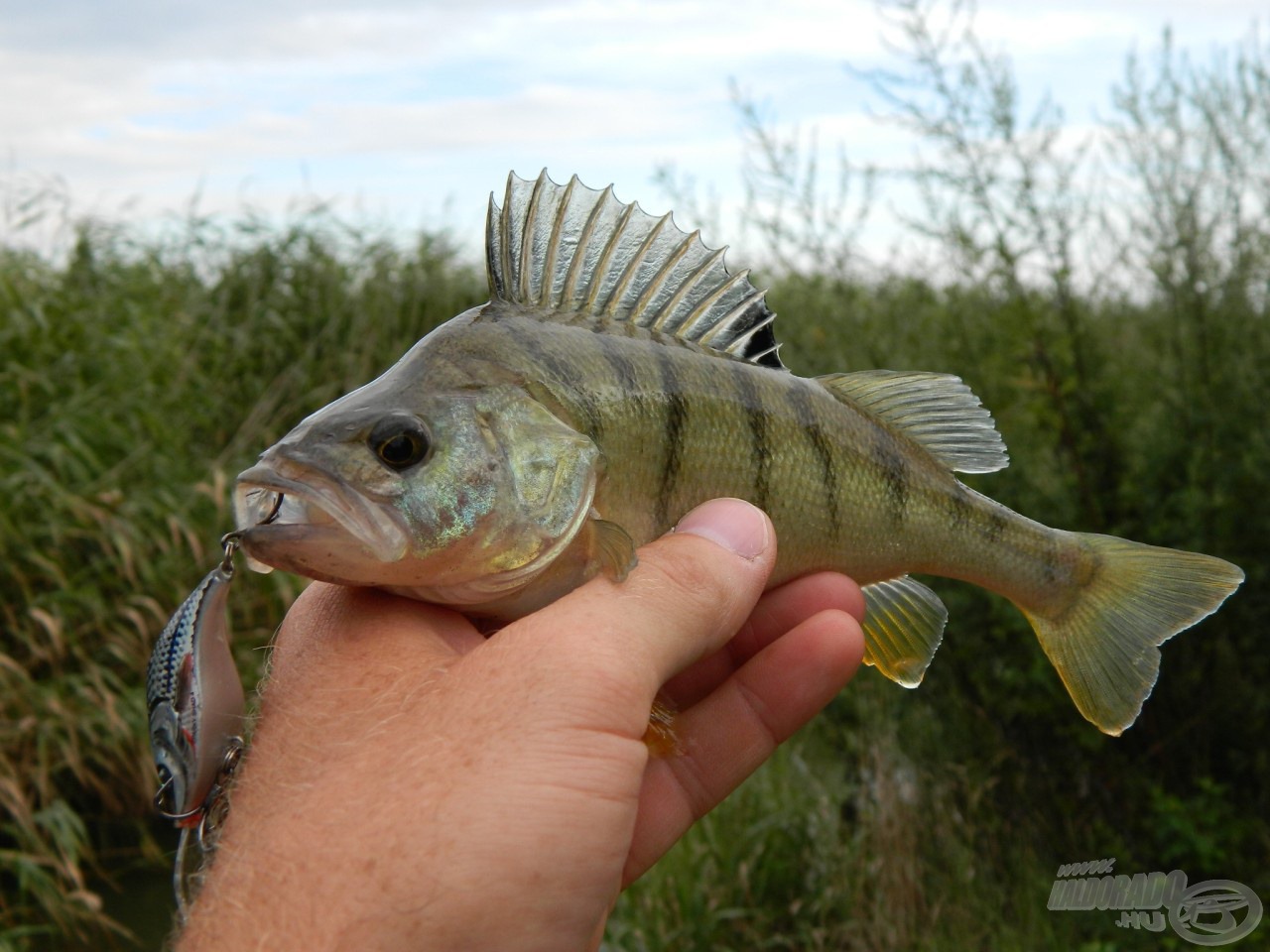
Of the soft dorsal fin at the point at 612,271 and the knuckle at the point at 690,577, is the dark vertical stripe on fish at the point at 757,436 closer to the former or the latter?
the soft dorsal fin at the point at 612,271

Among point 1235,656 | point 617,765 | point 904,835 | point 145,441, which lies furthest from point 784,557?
point 145,441

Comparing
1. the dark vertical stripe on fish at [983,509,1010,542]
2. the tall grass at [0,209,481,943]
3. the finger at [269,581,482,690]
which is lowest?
the tall grass at [0,209,481,943]

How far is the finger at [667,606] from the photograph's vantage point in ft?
5.48

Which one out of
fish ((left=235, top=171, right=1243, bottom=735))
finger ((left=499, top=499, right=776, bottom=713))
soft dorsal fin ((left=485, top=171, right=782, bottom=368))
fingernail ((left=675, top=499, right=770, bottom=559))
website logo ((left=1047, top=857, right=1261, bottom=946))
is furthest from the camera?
website logo ((left=1047, top=857, right=1261, bottom=946))

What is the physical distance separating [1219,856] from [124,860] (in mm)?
4679

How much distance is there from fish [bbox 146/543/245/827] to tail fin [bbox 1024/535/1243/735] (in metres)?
1.70

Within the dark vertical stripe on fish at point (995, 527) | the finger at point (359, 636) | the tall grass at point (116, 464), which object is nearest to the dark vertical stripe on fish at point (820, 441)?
the dark vertical stripe on fish at point (995, 527)

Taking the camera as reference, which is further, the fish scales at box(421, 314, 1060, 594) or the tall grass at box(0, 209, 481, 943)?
the tall grass at box(0, 209, 481, 943)

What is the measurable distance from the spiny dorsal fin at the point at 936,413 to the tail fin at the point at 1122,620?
307 millimetres

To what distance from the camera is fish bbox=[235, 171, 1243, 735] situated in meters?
1.78

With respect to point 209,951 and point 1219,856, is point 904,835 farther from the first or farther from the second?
point 209,951

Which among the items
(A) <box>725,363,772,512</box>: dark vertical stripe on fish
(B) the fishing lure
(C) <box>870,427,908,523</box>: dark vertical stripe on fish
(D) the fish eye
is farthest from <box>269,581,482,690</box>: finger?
(C) <box>870,427,908,523</box>: dark vertical stripe on fish

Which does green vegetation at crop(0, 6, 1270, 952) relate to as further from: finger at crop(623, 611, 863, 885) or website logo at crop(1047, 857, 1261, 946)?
finger at crop(623, 611, 863, 885)

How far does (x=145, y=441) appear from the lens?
622cm
